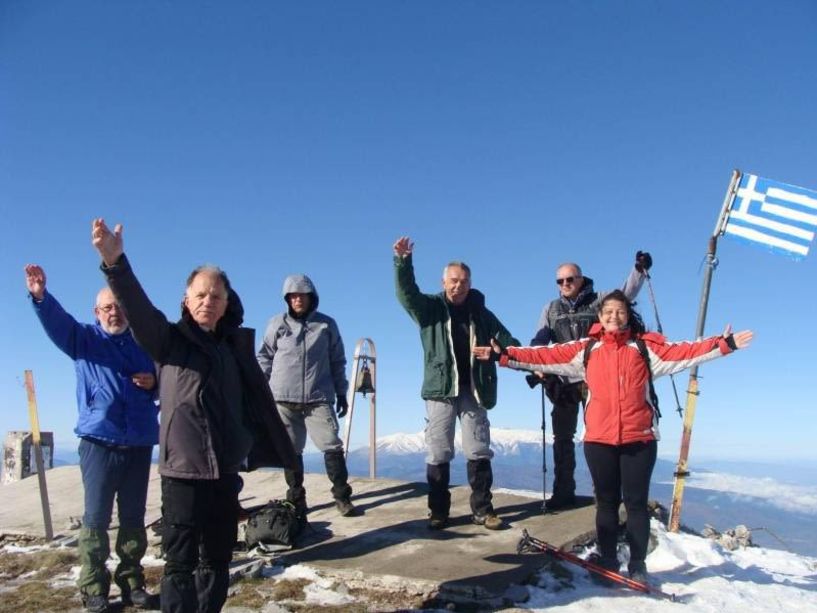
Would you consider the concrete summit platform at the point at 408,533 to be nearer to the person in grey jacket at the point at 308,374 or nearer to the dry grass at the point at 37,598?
the person in grey jacket at the point at 308,374

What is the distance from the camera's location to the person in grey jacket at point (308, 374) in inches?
267

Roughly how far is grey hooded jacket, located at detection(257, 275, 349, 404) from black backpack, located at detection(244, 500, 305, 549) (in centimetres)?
129

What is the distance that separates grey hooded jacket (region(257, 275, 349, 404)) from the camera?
22.3ft

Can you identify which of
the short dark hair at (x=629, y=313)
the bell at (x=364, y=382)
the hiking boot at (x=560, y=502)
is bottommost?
the hiking boot at (x=560, y=502)

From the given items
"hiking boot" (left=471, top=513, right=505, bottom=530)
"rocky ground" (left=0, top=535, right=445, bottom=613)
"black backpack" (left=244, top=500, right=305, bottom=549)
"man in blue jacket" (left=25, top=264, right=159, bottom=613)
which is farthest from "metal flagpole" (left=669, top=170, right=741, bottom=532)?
"man in blue jacket" (left=25, top=264, right=159, bottom=613)

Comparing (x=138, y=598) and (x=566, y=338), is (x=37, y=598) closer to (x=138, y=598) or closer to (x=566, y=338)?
(x=138, y=598)

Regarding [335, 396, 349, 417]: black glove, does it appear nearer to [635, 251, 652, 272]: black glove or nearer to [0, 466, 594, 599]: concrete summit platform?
[0, 466, 594, 599]: concrete summit platform

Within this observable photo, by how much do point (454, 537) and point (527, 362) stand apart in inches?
70.9

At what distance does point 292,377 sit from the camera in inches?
268

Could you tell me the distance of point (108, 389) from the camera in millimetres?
4637

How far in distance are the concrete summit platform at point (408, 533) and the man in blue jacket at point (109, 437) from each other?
1385mm

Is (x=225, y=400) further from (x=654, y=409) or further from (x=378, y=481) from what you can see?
(x=378, y=481)

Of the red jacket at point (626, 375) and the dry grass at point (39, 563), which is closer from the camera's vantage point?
the red jacket at point (626, 375)

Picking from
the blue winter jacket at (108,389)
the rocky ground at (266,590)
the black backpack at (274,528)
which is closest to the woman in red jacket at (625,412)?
the rocky ground at (266,590)
